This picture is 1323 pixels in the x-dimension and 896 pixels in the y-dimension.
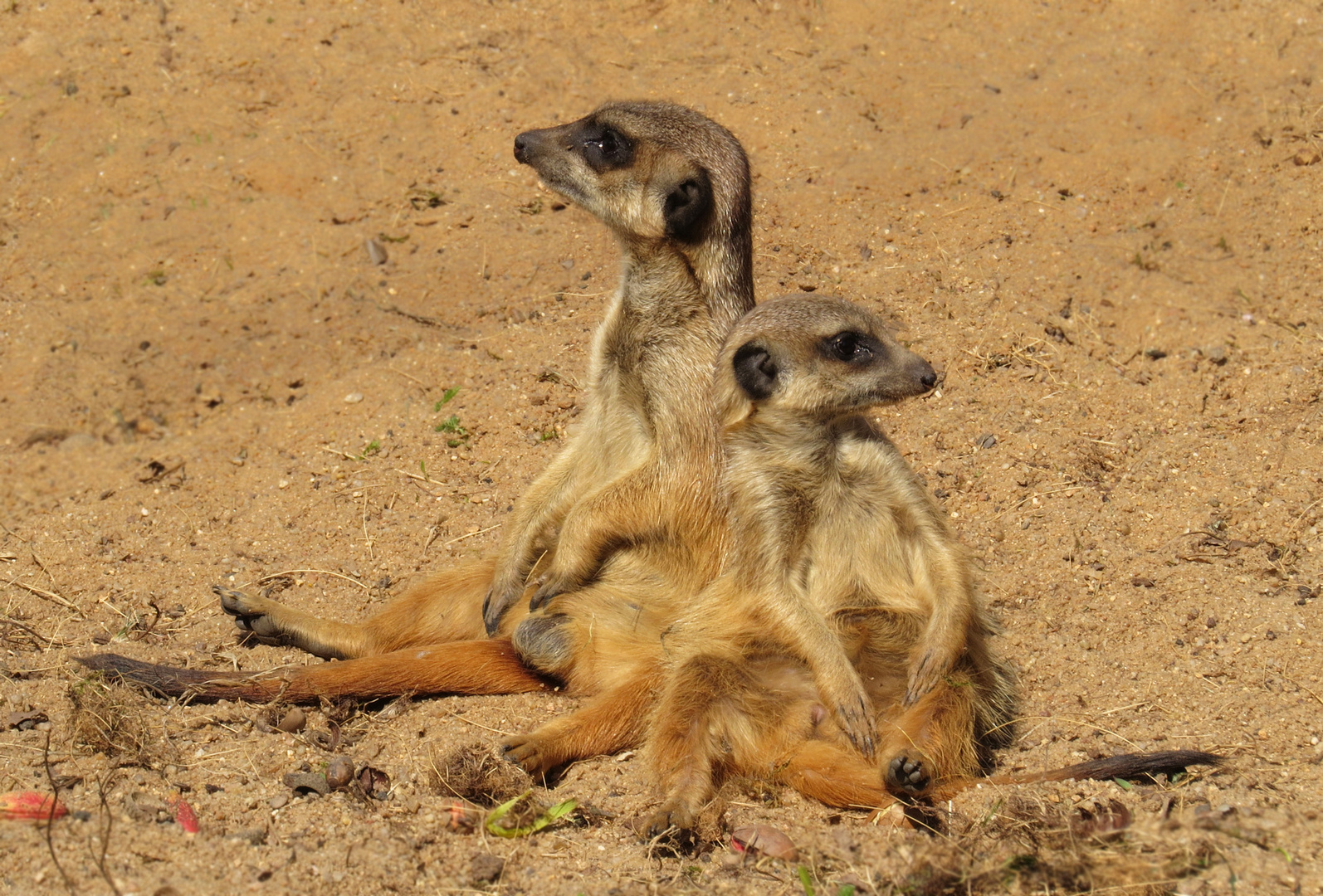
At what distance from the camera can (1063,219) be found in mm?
5773

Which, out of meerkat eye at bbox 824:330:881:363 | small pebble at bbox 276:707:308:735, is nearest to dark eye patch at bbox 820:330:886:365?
meerkat eye at bbox 824:330:881:363

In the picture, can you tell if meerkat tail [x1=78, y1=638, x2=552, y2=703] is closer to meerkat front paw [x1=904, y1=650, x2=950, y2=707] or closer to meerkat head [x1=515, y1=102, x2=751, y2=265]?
meerkat front paw [x1=904, y1=650, x2=950, y2=707]

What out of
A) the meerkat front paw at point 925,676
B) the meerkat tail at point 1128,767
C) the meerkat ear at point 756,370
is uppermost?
the meerkat ear at point 756,370

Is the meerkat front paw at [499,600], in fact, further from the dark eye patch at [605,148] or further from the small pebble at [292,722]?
the dark eye patch at [605,148]

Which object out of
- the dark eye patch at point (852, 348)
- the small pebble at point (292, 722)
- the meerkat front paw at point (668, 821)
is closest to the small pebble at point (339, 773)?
the small pebble at point (292, 722)

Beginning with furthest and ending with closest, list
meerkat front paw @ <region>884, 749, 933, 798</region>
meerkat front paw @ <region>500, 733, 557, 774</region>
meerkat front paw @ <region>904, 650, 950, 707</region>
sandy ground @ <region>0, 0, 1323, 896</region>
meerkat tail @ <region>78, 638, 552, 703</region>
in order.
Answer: meerkat tail @ <region>78, 638, 552, 703</region>, meerkat front paw @ <region>904, 650, 950, 707</region>, meerkat front paw @ <region>500, 733, 557, 774</region>, meerkat front paw @ <region>884, 749, 933, 798</region>, sandy ground @ <region>0, 0, 1323, 896</region>

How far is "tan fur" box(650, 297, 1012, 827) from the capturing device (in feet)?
10.6

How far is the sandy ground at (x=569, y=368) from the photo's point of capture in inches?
111

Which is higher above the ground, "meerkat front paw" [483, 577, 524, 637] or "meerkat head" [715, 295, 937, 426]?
"meerkat head" [715, 295, 937, 426]

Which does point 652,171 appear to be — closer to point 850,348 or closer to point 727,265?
point 727,265

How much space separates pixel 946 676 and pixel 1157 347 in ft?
8.46

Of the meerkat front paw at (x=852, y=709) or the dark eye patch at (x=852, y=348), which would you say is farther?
the dark eye patch at (x=852, y=348)

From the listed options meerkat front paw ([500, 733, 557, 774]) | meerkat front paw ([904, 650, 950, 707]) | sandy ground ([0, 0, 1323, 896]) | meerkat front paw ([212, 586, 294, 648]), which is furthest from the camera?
meerkat front paw ([212, 586, 294, 648])

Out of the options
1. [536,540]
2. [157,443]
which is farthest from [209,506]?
[536,540]
